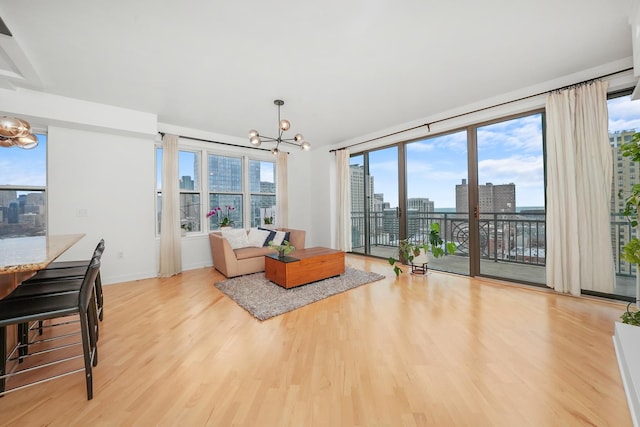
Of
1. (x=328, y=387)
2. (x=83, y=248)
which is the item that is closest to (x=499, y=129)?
(x=328, y=387)

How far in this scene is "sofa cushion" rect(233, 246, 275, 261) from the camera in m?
3.83

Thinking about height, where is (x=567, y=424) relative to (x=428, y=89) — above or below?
below

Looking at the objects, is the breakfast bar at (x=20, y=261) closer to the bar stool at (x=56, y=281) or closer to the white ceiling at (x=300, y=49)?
the bar stool at (x=56, y=281)

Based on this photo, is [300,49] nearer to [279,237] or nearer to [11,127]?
[11,127]

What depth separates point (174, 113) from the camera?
3.69 m

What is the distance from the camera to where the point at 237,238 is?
417 cm

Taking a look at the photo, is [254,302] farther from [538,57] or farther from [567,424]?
[538,57]

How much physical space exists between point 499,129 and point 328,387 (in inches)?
161

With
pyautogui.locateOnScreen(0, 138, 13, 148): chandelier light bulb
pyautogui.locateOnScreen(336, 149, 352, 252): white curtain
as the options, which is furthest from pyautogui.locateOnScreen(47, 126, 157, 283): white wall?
pyautogui.locateOnScreen(336, 149, 352, 252): white curtain

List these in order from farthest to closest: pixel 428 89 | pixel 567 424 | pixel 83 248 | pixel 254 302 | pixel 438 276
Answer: pixel 438 276
pixel 83 248
pixel 428 89
pixel 254 302
pixel 567 424

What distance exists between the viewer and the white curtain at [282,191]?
5.52 metres

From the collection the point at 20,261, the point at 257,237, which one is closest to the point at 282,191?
the point at 257,237

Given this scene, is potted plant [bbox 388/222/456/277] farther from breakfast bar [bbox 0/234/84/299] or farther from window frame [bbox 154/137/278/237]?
breakfast bar [bbox 0/234/84/299]

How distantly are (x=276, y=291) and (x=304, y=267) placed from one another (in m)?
0.48
